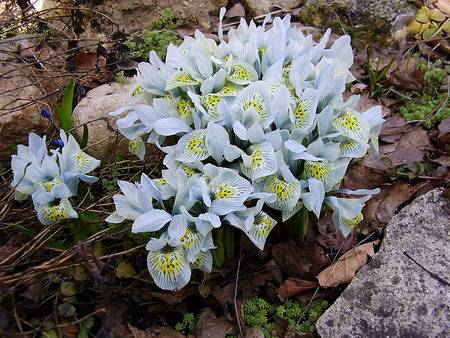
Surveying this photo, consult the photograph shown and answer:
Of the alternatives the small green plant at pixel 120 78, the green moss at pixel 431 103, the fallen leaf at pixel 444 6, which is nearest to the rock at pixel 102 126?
the small green plant at pixel 120 78

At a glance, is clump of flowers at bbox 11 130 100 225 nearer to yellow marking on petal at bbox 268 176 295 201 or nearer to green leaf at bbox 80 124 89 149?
green leaf at bbox 80 124 89 149

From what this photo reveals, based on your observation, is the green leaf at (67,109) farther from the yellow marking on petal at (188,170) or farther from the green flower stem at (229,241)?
the green flower stem at (229,241)

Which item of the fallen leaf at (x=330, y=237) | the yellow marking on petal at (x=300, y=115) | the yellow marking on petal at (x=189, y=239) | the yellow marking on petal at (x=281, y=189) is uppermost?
the yellow marking on petal at (x=300, y=115)

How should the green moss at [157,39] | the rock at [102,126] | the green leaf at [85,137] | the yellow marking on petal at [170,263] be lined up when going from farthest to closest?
the green moss at [157,39] → the rock at [102,126] → the green leaf at [85,137] → the yellow marking on petal at [170,263]

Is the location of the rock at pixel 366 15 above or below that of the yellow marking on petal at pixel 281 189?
below

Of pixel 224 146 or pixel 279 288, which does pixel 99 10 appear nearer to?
pixel 224 146

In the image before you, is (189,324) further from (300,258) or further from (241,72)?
(241,72)

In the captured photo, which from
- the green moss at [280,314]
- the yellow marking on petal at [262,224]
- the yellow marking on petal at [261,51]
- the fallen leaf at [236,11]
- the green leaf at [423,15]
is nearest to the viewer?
the yellow marking on petal at [262,224]
